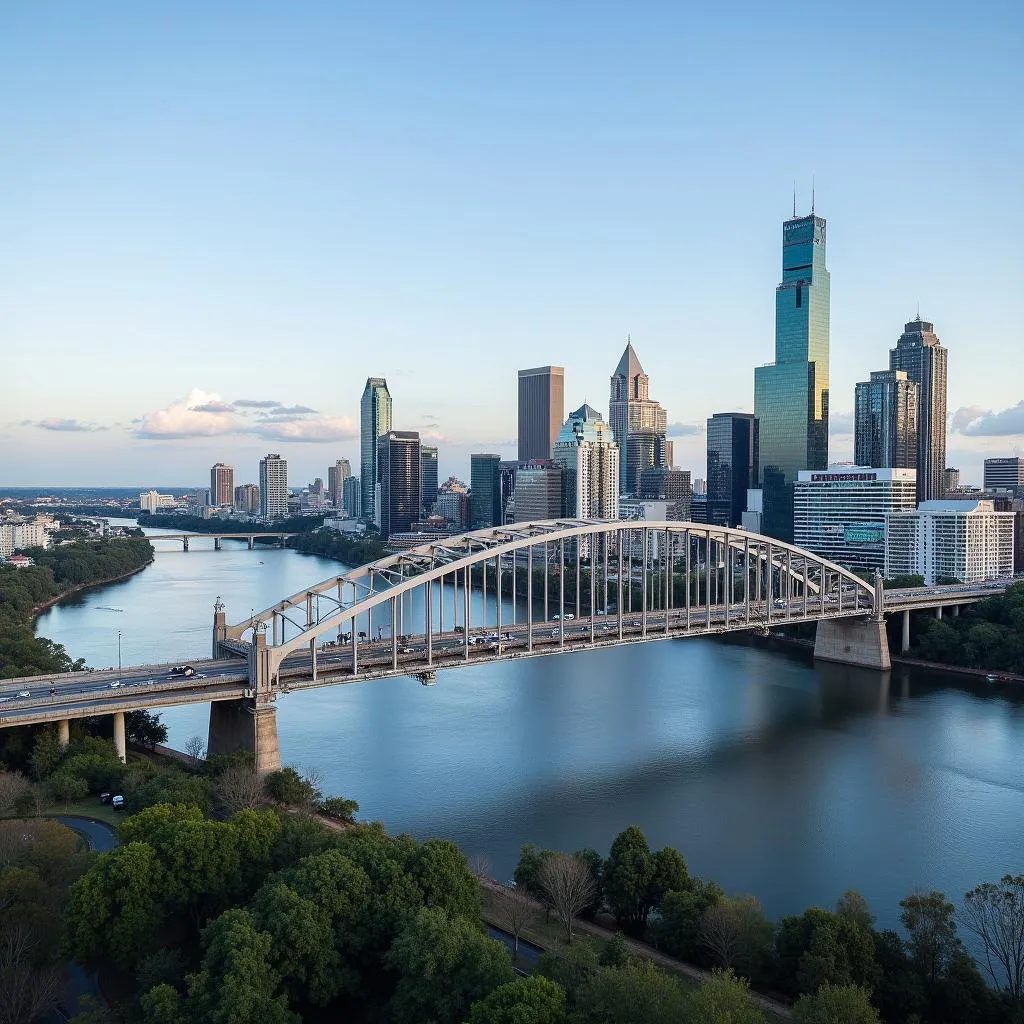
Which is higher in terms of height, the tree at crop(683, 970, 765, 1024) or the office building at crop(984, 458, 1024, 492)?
the office building at crop(984, 458, 1024, 492)

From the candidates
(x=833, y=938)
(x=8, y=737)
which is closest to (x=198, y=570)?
(x=8, y=737)

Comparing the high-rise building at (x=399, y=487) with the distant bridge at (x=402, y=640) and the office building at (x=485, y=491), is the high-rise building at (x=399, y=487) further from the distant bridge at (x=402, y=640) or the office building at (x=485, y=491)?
the distant bridge at (x=402, y=640)

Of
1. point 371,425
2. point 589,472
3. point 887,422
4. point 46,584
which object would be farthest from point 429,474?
point 46,584

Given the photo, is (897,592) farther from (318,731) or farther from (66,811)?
(66,811)

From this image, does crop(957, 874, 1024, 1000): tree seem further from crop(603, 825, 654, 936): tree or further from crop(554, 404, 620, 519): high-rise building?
crop(554, 404, 620, 519): high-rise building

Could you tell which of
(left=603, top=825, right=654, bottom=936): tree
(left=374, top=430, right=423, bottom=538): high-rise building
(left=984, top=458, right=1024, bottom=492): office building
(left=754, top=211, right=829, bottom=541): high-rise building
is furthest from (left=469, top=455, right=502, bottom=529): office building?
(left=603, top=825, right=654, bottom=936): tree

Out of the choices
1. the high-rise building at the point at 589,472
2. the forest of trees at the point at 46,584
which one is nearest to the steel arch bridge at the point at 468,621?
the forest of trees at the point at 46,584
